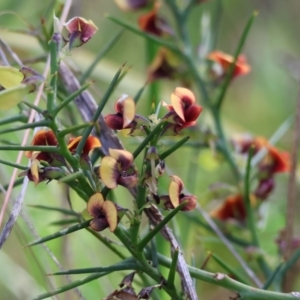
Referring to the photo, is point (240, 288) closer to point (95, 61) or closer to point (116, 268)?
point (116, 268)

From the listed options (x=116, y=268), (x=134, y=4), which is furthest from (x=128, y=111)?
(x=134, y=4)

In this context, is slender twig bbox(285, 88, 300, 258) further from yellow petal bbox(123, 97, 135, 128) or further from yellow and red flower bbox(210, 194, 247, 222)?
yellow petal bbox(123, 97, 135, 128)

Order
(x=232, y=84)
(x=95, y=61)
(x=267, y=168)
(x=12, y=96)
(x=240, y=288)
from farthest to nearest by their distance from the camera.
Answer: (x=232, y=84) < (x=267, y=168) < (x=95, y=61) < (x=240, y=288) < (x=12, y=96)

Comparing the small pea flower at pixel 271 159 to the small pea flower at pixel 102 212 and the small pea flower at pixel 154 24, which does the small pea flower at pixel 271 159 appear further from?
the small pea flower at pixel 102 212

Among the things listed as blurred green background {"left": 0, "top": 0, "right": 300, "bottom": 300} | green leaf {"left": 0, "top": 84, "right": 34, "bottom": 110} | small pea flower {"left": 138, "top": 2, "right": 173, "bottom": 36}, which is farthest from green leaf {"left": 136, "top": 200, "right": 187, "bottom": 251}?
blurred green background {"left": 0, "top": 0, "right": 300, "bottom": 300}

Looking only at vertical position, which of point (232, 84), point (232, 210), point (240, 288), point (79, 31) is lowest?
point (232, 84)

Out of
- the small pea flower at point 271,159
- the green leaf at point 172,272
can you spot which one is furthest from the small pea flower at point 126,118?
the small pea flower at point 271,159

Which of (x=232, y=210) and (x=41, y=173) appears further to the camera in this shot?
(x=232, y=210)

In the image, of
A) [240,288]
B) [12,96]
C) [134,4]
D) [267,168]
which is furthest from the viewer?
[134,4]
